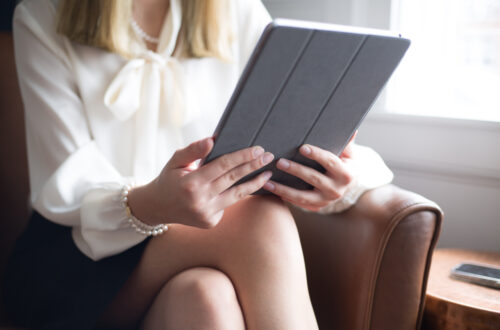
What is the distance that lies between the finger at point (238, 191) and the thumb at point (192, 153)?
0.08m

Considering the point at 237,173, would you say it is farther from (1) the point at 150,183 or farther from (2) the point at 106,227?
(2) the point at 106,227

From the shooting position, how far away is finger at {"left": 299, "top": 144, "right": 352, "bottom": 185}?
802 mm

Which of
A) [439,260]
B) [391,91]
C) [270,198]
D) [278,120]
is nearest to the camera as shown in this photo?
[278,120]

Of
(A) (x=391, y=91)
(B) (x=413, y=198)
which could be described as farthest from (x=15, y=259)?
(A) (x=391, y=91)

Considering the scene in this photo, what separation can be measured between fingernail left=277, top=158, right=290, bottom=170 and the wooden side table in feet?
1.24

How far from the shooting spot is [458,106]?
1.49 meters

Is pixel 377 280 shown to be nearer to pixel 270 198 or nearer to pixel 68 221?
pixel 270 198

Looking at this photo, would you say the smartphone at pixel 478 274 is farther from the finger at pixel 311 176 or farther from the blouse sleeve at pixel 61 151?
the blouse sleeve at pixel 61 151

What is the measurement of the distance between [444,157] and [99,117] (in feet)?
2.82

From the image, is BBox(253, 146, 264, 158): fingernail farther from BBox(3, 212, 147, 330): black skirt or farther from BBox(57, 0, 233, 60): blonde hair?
BBox(57, 0, 233, 60): blonde hair

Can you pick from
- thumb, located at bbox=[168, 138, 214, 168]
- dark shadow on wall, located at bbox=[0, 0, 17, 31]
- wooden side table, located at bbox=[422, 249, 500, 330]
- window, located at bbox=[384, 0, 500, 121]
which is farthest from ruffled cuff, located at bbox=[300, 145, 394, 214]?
dark shadow on wall, located at bbox=[0, 0, 17, 31]

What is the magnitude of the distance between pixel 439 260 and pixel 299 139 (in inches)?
21.3

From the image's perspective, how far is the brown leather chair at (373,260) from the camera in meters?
0.89

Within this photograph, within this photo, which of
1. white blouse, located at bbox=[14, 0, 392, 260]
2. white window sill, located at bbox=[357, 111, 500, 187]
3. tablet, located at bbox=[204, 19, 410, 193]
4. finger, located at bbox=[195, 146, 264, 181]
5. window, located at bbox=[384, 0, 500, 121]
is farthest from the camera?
window, located at bbox=[384, 0, 500, 121]
